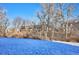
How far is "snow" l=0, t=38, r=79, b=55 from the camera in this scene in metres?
1.62

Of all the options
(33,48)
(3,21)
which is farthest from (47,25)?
(3,21)

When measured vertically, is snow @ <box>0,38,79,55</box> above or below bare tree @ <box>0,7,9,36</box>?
below

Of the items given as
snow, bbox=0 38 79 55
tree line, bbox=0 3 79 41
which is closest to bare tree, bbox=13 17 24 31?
tree line, bbox=0 3 79 41

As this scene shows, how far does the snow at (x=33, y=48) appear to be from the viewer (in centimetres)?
162

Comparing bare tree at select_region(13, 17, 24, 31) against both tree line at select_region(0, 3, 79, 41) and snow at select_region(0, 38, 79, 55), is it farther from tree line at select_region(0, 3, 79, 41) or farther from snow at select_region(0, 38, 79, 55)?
snow at select_region(0, 38, 79, 55)

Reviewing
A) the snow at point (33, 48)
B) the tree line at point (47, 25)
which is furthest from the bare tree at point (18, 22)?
the snow at point (33, 48)

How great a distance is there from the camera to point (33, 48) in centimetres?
163

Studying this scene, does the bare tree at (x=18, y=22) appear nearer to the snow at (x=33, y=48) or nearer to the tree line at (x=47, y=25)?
the tree line at (x=47, y=25)

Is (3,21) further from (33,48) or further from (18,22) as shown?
(33,48)

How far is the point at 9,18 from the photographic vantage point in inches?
65.0

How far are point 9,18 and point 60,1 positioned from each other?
53 centimetres

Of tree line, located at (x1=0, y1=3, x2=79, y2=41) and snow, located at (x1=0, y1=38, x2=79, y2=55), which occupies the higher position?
tree line, located at (x1=0, y1=3, x2=79, y2=41)
